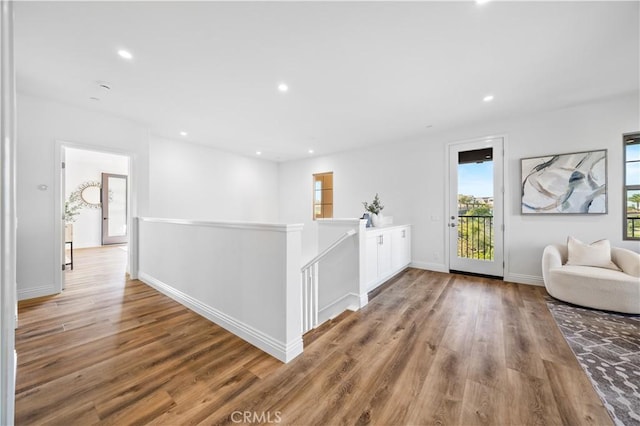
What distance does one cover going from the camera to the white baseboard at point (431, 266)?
4496 mm

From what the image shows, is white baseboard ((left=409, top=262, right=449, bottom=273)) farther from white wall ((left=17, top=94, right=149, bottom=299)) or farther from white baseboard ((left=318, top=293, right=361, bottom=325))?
white wall ((left=17, top=94, right=149, bottom=299))

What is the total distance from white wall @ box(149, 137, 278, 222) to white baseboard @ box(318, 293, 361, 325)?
149 inches

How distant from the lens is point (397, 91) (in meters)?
3.04

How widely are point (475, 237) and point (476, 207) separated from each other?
53 cm

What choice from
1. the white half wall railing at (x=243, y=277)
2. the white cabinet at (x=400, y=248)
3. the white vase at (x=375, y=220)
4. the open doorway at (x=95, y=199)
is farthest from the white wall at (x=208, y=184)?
the white cabinet at (x=400, y=248)

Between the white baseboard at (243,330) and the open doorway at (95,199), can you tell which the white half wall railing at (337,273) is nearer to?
the white baseboard at (243,330)

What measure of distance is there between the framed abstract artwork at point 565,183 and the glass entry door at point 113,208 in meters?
10.5

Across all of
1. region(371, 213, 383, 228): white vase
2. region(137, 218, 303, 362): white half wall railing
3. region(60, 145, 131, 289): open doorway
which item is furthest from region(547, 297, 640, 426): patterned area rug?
region(60, 145, 131, 289): open doorway

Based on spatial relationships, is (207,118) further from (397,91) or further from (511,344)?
(511,344)

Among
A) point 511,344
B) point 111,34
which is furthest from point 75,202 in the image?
point 511,344

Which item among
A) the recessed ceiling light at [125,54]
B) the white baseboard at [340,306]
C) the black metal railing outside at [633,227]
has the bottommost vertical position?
the white baseboard at [340,306]

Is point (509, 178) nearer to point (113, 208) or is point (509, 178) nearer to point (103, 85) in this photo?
point (103, 85)

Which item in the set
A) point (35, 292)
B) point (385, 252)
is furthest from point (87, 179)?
point (385, 252)

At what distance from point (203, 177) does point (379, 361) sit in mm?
5333
